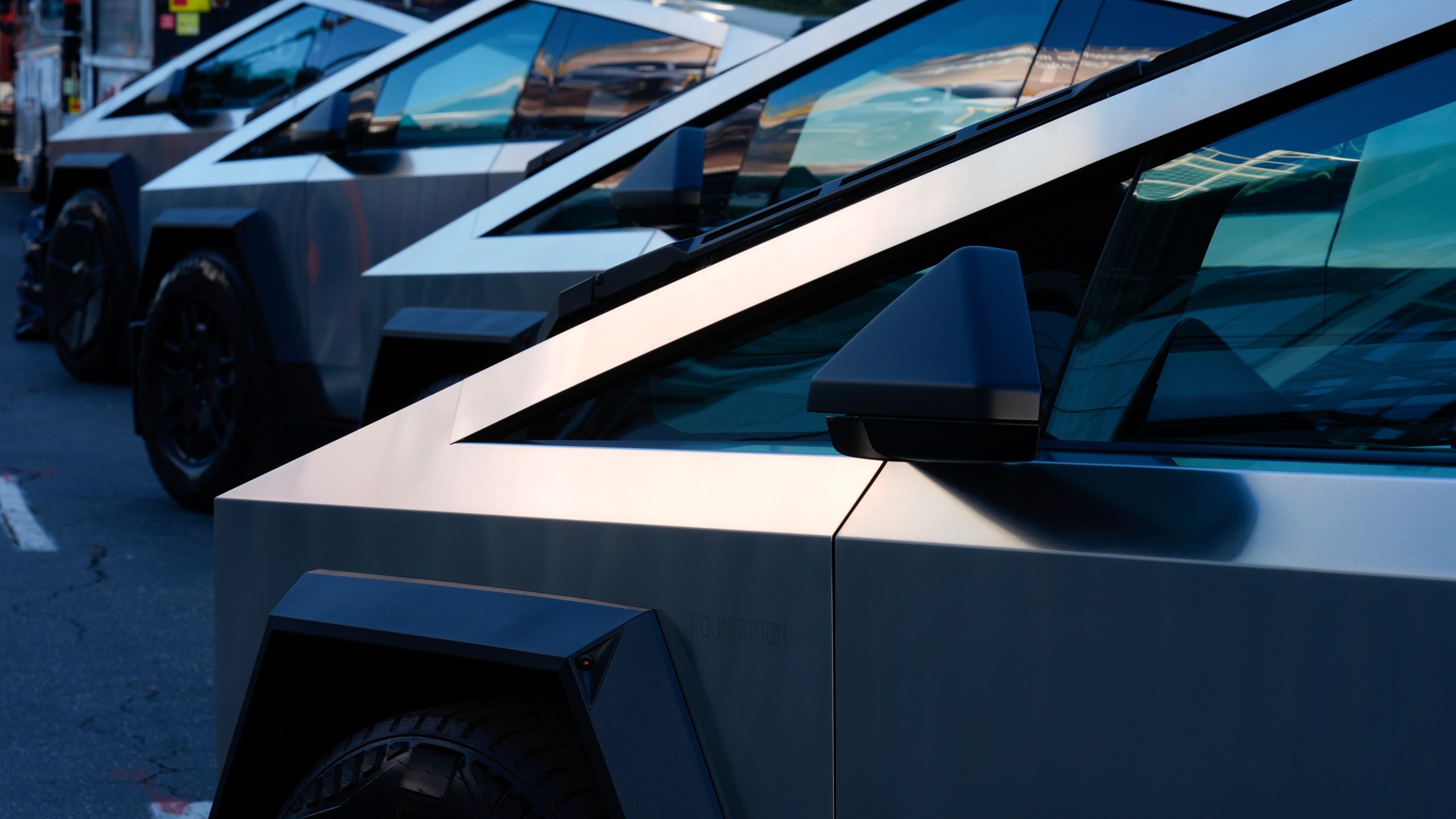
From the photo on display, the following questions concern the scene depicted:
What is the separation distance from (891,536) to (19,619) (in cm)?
376

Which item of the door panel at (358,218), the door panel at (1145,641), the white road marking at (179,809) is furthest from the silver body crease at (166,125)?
the door panel at (1145,641)

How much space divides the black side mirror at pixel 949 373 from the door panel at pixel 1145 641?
0.11 metres

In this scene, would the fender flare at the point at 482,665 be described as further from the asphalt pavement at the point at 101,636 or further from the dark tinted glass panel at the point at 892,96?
the dark tinted glass panel at the point at 892,96

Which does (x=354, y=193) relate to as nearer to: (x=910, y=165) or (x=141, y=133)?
(x=141, y=133)

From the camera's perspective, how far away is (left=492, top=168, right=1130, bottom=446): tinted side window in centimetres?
149

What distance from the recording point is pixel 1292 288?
142 cm

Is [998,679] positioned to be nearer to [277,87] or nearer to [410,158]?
[410,158]

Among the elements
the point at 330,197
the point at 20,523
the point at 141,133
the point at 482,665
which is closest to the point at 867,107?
the point at 330,197

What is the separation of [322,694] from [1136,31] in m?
2.58

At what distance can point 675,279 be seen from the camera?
5.84 ft

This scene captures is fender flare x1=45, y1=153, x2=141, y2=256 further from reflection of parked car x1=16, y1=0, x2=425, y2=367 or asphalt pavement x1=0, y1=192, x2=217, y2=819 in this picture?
asphalt pavement x1=0, y1=192, x2=217, y2=819

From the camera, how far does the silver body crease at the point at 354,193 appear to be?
4.86m

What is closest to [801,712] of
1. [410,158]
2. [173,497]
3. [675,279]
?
[675,279]

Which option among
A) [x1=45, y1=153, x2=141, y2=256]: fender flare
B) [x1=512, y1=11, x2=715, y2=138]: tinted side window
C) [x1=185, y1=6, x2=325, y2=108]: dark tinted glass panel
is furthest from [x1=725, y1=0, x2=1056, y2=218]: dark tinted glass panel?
[x1=45, y1=153, x2=141, y2=256]: fender flare
